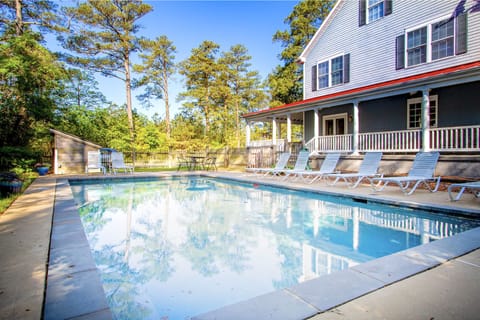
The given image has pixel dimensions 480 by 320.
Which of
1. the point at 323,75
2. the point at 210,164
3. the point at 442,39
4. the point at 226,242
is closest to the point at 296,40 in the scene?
the point at 323,75

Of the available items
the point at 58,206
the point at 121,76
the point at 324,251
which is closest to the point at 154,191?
the point at 58,206

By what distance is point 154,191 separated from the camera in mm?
9266

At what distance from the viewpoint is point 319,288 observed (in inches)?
83.6

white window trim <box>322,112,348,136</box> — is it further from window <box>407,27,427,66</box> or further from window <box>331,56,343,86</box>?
window <box>407,27,427,66</box>

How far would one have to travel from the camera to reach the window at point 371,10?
38.0 ft

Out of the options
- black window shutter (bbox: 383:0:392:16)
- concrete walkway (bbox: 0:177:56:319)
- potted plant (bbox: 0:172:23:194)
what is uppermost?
black window shutter (bbox: 383:0:392:16)

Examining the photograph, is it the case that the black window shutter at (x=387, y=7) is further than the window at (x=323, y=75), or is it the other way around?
the window at (x=323, y=75)

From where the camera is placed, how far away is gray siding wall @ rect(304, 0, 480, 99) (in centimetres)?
Answer: 948

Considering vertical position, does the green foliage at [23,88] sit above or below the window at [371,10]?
below

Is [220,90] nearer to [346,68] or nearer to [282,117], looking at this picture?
[282,117]

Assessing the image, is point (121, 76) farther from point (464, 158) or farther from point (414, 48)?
point (464, 158)

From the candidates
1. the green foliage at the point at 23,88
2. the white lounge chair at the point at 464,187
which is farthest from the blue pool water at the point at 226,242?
the green foliage at the point at 23,88

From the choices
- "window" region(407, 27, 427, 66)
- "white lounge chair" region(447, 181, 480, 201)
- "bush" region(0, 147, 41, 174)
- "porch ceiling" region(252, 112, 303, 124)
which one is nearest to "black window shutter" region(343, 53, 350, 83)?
"window" region(407, 27, 427, 66)

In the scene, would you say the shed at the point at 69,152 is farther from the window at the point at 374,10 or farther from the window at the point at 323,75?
the window at the point at 374,10
